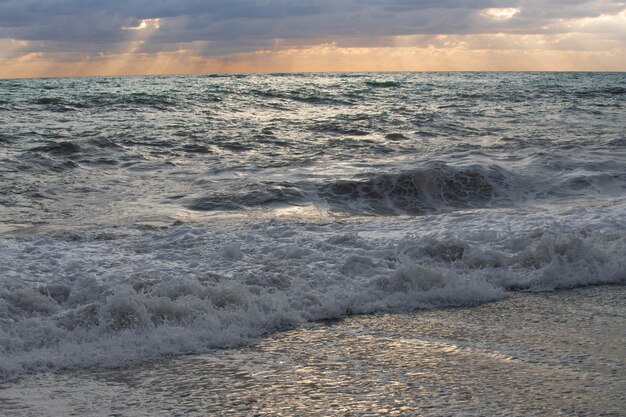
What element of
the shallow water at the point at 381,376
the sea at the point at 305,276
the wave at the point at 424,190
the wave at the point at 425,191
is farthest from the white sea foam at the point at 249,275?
the wave at the point at 424,190

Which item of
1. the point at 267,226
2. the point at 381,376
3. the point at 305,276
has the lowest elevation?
the point at 381,376

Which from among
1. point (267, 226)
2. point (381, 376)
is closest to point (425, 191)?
point (267, 226)

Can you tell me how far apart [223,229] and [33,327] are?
3.56 m

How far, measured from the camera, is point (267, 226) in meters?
8.09

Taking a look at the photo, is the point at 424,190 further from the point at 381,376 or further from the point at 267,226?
the point at 381,376

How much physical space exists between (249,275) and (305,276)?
497mm

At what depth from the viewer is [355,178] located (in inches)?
469

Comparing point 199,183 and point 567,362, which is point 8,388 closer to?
point 567,362

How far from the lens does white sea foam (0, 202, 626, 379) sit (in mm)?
4711

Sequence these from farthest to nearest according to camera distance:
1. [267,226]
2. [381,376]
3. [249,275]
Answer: [267,226]
[249,275]
[381,376]

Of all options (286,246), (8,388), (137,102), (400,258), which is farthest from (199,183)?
(137,102)

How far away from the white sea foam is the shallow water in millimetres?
309

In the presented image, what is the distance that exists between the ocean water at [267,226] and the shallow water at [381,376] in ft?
0.97

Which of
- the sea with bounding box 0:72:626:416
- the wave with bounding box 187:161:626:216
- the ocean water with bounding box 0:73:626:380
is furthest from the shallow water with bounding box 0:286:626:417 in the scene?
the wave with bounding box 187:161:626:216
